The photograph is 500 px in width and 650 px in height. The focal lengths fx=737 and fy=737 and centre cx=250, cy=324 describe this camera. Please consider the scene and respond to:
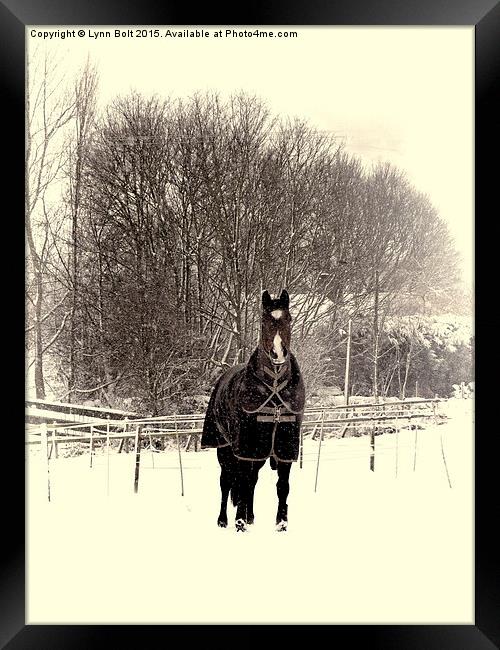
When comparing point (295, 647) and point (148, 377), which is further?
point (148, 377)

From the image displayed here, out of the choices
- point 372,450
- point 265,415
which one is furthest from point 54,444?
point 372,450

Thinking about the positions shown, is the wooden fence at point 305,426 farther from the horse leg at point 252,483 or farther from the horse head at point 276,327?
the horse head at point 276,327

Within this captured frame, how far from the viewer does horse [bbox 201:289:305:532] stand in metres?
4.75

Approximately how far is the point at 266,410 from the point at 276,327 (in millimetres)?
556

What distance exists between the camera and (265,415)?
4852 mm

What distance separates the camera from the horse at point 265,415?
4754mm

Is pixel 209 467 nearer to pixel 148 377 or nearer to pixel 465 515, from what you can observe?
pixel 148 377

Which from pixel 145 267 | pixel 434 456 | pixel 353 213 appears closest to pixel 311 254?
pixel 353 213

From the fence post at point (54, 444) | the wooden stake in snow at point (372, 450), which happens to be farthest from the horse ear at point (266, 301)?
the fence post at point (54, 444)

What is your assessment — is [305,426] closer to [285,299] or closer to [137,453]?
[285,299]
